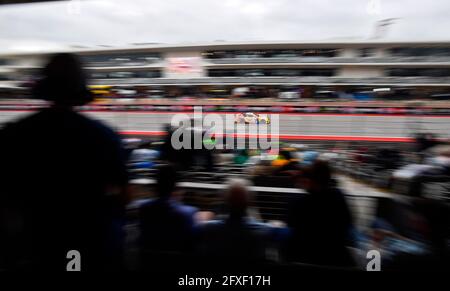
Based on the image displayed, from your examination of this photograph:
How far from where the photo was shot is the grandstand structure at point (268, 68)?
172 centimetres

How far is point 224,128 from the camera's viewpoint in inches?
96.6

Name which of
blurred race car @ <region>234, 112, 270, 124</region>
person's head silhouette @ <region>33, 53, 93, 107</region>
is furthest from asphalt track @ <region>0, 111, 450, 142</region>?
person's head silhouette @ <region>33, 53, 93, 107</region>

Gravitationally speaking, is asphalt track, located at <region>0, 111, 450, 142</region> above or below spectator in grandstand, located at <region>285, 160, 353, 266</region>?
above

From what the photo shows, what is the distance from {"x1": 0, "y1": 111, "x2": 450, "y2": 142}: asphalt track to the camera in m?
2.09

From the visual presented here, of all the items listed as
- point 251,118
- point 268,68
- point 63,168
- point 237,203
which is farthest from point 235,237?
point 251,118

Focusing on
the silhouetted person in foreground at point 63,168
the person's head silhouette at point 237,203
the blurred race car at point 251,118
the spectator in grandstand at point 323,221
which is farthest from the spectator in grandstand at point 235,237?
the blurred race car at point 251,118

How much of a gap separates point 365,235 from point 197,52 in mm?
1246

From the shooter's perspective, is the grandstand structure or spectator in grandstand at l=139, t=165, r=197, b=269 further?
the grandstand structure

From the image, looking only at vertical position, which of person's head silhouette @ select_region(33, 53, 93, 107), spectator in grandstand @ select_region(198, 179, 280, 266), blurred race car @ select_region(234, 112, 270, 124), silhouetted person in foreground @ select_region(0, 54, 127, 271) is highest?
person's head silhouette @ select_region(33, 53, 93, 107)

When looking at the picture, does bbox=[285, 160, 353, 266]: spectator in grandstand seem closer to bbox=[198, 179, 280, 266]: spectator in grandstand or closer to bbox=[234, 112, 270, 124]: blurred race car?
bbox=[198, 179, 280, 266]: spectator in grandstand

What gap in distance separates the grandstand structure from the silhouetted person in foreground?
0.64 meters

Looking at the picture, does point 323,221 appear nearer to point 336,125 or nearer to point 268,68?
point 268,68

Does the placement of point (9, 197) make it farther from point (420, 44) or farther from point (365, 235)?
point (420, 44)
